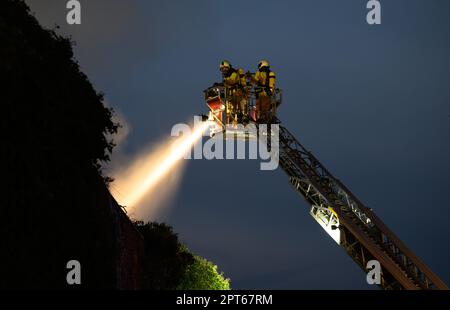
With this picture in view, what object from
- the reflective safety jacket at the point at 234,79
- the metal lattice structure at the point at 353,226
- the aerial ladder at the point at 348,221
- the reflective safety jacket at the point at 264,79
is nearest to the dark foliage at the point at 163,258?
the aerial ladder at the point at 348,221

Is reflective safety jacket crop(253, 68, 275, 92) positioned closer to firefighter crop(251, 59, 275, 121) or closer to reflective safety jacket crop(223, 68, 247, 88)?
firefighter crop(251, 59, 275, 121)

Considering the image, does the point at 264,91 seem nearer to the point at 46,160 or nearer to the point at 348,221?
the point at 348,221

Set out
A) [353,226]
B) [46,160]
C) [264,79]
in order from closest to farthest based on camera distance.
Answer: [46,160], [353,226], [264,79]

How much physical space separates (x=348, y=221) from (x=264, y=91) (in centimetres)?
873

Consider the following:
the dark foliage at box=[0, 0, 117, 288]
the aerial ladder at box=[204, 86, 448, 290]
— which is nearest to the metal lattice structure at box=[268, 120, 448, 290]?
the aerial ladder at box=[204, 86, 448, 290]

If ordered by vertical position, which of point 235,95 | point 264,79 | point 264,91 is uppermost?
point 264,79

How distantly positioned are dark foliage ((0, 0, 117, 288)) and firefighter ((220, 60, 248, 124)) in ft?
43.7

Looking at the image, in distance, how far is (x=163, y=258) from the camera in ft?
86.2

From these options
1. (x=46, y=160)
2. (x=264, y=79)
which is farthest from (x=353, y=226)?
(x=46, y=160)

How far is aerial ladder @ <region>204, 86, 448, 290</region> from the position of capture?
19594 mm

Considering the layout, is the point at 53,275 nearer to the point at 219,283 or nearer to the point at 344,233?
the point at 344,233

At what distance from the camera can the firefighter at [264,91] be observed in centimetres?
2625

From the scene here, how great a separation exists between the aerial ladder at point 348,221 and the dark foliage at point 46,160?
1121cm

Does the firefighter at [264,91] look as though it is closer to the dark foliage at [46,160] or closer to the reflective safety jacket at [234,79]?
the reflective safety jacket at [234,79]
